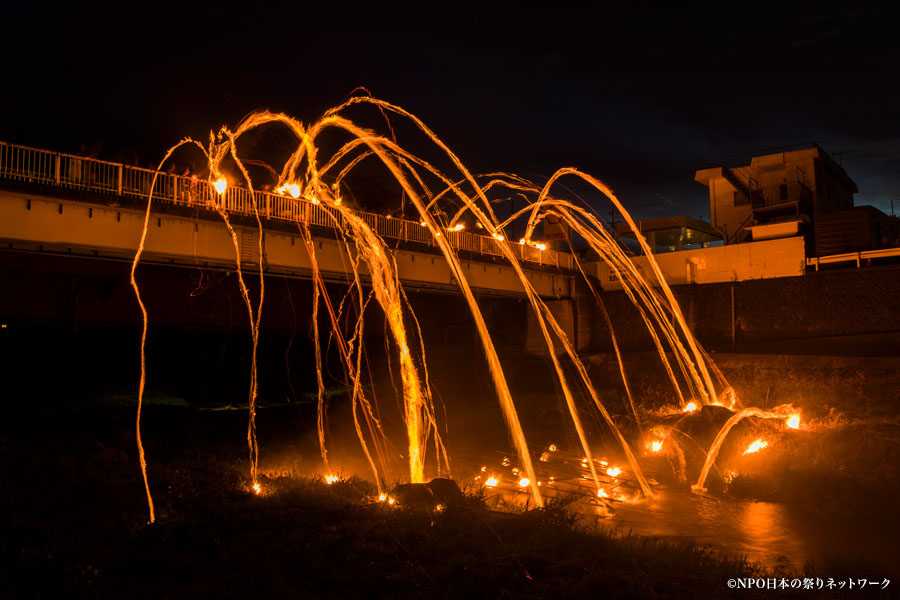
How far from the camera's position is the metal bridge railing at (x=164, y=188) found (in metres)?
17.5

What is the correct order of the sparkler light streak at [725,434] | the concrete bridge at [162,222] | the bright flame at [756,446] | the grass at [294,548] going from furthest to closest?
the bright flame at [756,446]
the sparkler light streak at [725,434]
the concrete bridge at [162,222]
the grass at [294,548]

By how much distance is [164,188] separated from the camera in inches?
794

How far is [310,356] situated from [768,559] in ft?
81.6

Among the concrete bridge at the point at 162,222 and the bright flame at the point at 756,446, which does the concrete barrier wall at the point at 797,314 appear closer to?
the bright flame at the point at 756,446

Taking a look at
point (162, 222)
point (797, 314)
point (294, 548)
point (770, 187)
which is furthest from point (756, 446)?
point (770, 187)

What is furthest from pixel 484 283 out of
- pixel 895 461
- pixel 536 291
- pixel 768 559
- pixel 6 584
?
pixel 6 584

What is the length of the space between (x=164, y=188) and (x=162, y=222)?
1122 mm

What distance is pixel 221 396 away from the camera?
1176 inches

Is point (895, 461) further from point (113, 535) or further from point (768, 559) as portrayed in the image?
point (113, 535)

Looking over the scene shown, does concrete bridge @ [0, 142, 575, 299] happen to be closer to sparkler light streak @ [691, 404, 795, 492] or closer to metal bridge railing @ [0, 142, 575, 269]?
metal bridge railing @ [0, 142, 575, 269]

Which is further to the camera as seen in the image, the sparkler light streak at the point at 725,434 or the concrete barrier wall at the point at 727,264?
the concrete barrier wall at the point at 727,264

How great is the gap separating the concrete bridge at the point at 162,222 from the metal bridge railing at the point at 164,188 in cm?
3

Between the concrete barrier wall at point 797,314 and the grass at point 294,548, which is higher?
the concrete barrier wall at point 797,314

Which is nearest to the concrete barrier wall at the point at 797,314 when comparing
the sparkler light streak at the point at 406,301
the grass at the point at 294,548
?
the sparkler light streak at the point at 406,301
